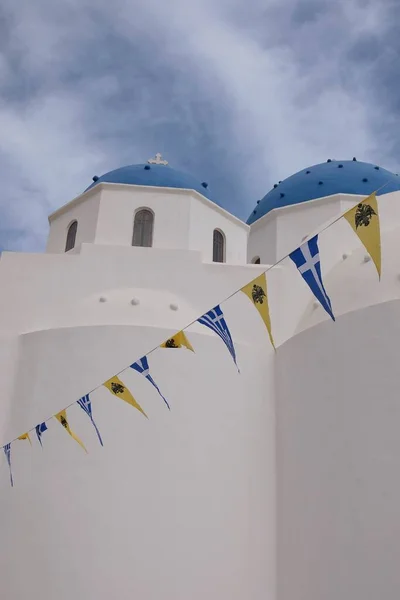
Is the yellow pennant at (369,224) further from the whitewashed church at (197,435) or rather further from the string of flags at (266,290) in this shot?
the whitewashed church at (197,435)

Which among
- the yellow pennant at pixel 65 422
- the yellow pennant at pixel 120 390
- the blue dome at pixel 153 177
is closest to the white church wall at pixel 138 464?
the yellow pennant at pixel 65 422

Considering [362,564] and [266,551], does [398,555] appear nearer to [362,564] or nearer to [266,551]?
[362,564]

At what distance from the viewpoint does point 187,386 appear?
10.5 meters

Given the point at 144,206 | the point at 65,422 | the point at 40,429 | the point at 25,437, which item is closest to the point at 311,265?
the point at 65,422

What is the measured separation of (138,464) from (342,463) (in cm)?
306

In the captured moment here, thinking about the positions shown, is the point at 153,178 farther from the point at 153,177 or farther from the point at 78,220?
the point at 78,220

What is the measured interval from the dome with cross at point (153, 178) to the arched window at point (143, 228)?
30.3 inches

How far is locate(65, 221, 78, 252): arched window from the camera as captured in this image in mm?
14109

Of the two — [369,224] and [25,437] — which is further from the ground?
[369,224]

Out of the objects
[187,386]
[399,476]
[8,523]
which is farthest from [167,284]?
[399,476]

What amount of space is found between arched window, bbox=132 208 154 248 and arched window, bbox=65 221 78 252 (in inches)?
55.8

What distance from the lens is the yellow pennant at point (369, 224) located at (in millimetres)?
6191

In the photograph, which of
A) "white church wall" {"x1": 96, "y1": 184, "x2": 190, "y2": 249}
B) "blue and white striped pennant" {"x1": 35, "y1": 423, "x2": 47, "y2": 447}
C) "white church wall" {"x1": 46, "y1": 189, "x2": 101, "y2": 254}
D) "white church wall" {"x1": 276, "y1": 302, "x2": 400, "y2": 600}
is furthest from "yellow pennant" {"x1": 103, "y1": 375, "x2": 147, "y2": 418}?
"white church wall" {"x1": 46, "y1": 189, "x2": 101, "y2": 254}

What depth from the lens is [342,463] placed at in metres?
8.91
